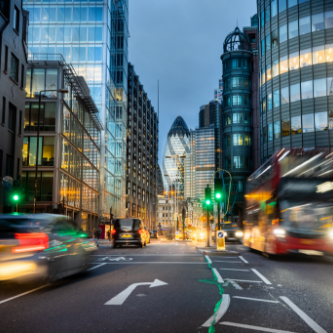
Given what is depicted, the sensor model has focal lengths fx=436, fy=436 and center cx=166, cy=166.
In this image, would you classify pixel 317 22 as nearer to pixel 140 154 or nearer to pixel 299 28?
pixel 299 28

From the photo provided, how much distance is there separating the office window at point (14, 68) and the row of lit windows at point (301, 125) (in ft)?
81.9

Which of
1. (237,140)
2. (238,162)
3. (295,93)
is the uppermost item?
(237,140)

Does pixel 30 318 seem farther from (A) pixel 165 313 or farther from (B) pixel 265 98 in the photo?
(B) pixel 265 98

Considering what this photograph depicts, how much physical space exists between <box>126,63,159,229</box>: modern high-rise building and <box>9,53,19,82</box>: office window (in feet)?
188

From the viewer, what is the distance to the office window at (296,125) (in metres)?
40.7

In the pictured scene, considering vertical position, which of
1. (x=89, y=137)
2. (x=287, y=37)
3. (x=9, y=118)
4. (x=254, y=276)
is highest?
(x=287, y=37)

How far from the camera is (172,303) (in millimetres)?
7750

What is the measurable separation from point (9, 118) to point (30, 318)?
27309 mm

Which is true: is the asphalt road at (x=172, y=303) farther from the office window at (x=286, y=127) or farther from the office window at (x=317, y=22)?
the office window at (x=317, y=22)

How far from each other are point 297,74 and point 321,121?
5.48 meters

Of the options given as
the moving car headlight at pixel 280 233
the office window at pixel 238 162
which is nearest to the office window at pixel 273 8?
the office window at pixel 238 162

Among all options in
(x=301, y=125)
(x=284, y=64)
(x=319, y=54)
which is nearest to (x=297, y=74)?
(x=284, y=64)

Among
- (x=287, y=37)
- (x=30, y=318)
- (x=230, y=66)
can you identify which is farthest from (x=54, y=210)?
(x=230, y=66)

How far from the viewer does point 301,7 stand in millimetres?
41094
